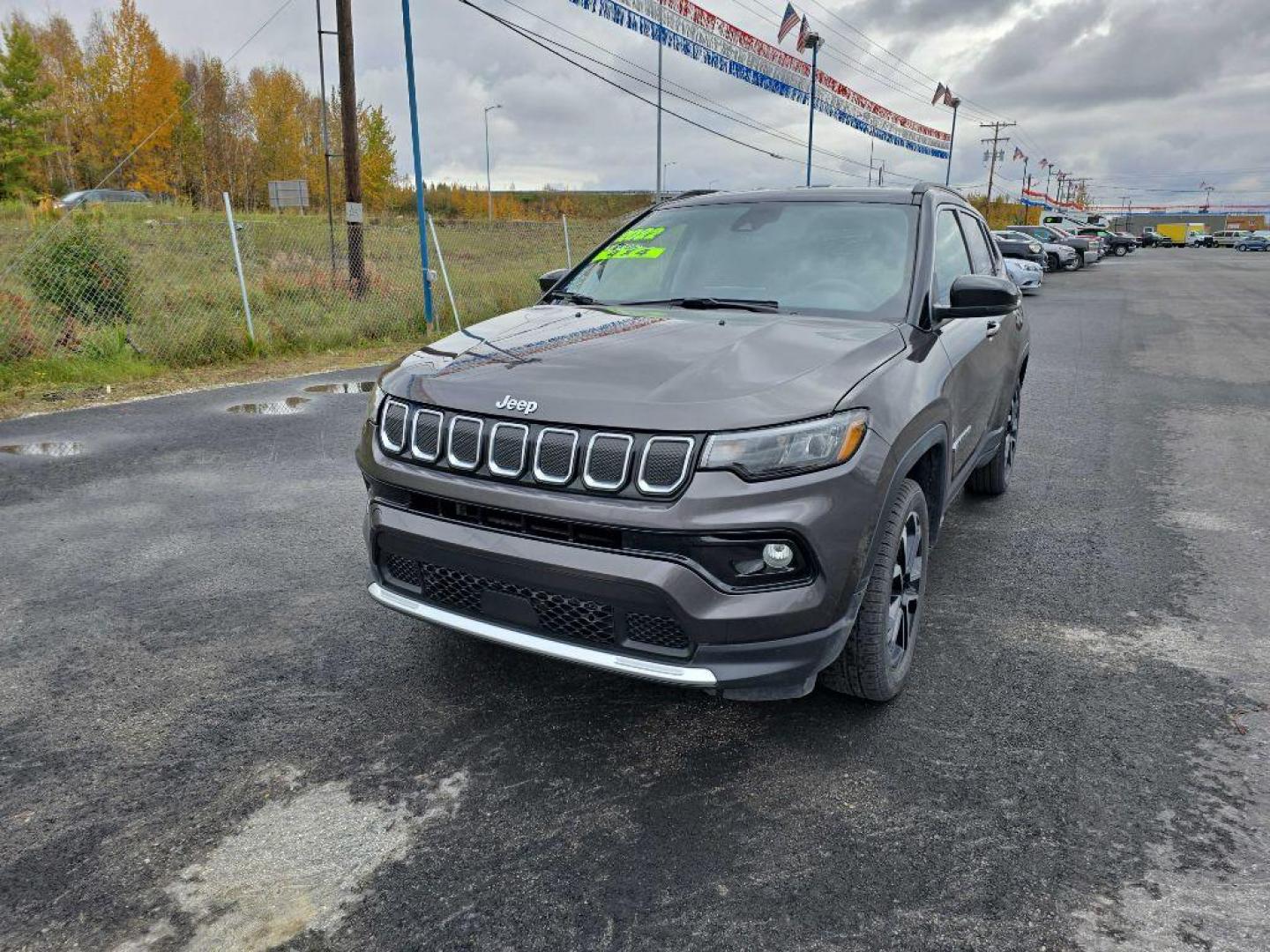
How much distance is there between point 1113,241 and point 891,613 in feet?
174

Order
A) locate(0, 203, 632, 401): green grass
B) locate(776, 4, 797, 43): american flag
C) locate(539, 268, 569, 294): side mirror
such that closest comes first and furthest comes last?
locate(539, 268, 569, 294): side mirror
locate(0, 203, 632, 401): green grass
locate(776, 4, 797, 43): american flag

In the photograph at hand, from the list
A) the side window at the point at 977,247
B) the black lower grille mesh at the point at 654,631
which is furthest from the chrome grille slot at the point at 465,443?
the side window at the point at 977,247

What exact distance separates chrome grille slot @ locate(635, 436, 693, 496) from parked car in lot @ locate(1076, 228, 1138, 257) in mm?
45314

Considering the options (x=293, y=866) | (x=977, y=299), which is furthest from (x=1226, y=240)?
(x=293, y=866)

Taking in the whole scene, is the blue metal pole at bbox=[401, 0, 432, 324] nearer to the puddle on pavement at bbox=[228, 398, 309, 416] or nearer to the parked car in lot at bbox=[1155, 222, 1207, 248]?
the puddle on pavement at bbox=[228, 398, 309, 416]

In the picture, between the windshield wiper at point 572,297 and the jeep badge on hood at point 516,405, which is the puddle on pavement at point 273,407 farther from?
the jeep badge on hood at point 516,405

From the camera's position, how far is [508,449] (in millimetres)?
2574

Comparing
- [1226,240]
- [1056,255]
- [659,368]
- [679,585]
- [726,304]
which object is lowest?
[679,585]


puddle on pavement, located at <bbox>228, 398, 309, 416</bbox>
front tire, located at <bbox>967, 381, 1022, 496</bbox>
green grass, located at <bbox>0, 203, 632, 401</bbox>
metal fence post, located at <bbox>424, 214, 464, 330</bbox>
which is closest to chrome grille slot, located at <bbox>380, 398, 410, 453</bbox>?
front tire, located at <bbox>967, 381, 1022, 496</bbox>

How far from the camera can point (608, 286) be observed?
158 inches

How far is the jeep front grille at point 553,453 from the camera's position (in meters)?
2.39

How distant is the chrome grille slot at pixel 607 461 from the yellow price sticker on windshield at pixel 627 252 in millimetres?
1862

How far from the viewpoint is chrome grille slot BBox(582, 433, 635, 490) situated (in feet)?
Result: 7.92

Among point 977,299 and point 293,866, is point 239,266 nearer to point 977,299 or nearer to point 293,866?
point 977,299
